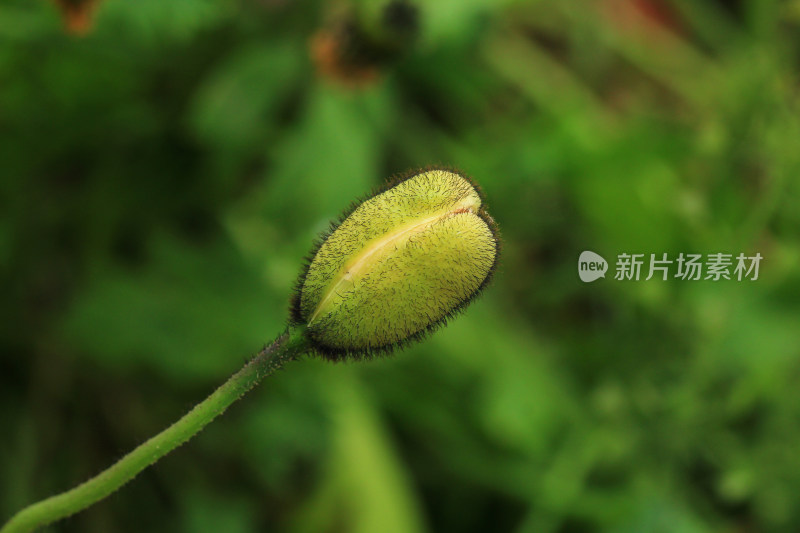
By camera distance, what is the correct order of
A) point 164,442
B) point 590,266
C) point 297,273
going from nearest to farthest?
point 164,442
point 297,273
point 590,266

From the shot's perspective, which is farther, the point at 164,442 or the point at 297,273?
the point at 297,273

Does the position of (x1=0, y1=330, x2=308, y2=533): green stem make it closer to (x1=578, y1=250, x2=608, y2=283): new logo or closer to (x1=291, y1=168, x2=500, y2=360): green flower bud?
(x1=291, y1=168, x2=500, y2=360): green flower bud

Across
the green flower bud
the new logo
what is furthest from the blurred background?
the green flower bud

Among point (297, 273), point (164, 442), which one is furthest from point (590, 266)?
point (164, 442)

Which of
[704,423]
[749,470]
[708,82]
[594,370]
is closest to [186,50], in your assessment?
[594,370]

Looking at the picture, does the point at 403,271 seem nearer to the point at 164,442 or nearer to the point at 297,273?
the point at 164,442
